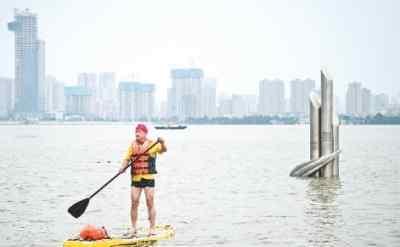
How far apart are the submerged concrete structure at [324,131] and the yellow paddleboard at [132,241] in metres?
12.4

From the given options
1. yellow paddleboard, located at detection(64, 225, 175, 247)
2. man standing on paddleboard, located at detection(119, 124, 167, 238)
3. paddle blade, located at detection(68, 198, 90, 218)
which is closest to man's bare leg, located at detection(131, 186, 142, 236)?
man standing on paddleboard, located at detection(119, 124, 167, 238)

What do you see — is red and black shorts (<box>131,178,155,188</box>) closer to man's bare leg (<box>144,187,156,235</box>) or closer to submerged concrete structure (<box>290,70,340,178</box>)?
man's bare leg (<box>144,187,156,235</box>)

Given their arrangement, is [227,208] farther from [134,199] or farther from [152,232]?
[134,199]

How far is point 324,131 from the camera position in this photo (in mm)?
28906

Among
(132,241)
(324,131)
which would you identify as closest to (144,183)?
(132,241)

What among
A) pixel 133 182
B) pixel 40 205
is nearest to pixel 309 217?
pixel 133 182

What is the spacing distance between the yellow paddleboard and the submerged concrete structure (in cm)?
1239

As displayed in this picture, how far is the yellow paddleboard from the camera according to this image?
15.2 metres

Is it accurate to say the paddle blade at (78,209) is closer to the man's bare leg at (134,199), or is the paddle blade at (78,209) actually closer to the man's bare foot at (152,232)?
the man's bare leg at (134,199)

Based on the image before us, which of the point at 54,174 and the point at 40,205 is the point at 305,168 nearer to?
the point at 40,205

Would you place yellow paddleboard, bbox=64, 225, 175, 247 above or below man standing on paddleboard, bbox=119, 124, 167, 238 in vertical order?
below

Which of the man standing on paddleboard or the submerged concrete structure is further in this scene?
the submerged concrete structure

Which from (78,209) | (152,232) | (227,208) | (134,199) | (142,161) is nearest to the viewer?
(142,161)

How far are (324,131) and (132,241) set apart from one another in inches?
561
